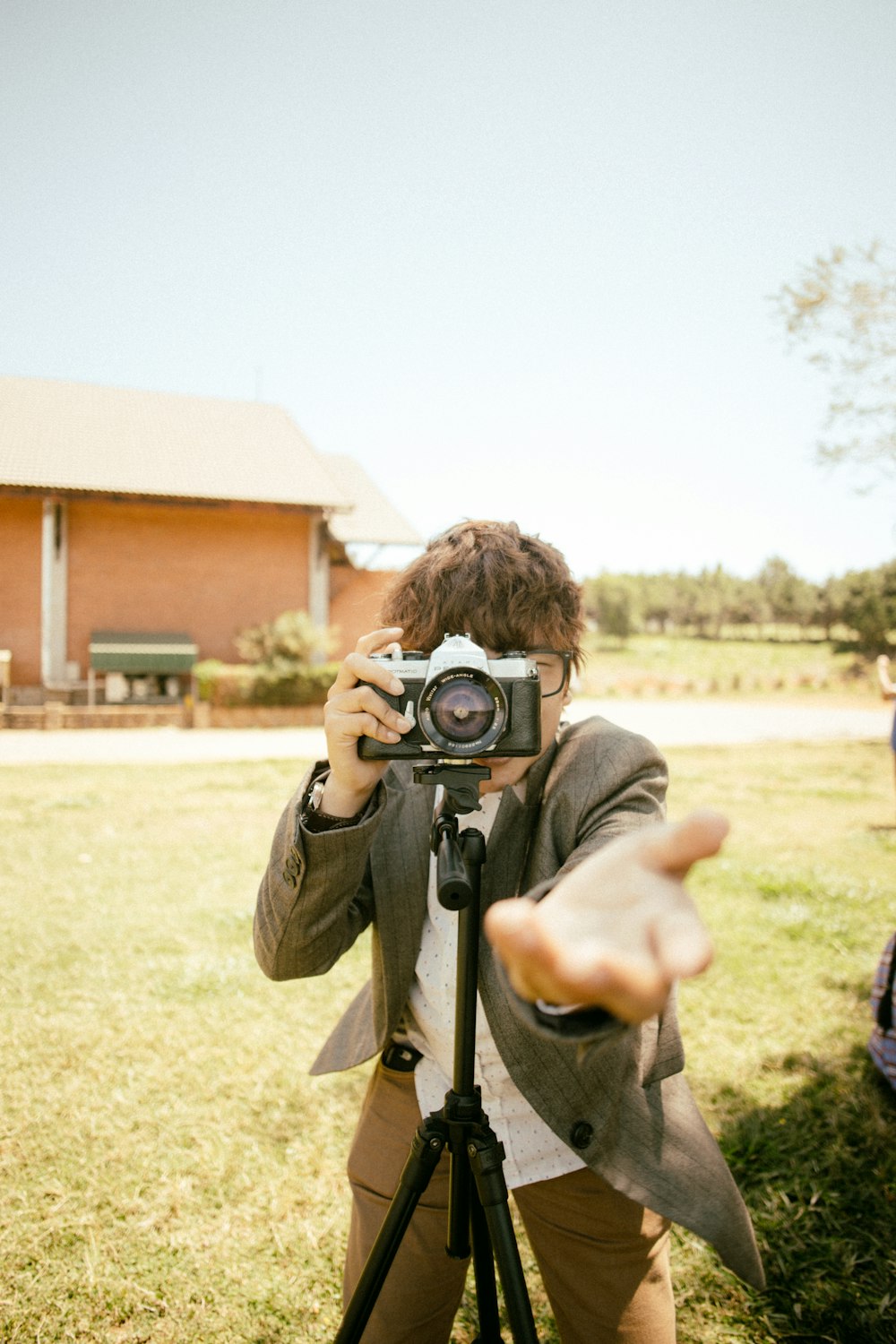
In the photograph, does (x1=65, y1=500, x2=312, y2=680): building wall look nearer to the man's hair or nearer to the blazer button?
the man's hair

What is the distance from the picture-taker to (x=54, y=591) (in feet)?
53.7

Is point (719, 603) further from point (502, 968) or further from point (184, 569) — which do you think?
point (502, 968)

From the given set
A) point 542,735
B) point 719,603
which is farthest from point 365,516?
point 719,603

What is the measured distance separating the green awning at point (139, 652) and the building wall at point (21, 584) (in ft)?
3.89

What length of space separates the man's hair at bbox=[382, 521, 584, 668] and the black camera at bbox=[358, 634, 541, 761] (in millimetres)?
197

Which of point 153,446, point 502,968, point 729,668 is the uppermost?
point 153,446

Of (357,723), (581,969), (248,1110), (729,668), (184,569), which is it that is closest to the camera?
(581,969)

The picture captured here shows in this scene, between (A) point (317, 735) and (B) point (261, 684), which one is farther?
(B) point (261, 684)

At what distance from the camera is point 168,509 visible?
57.0 feet

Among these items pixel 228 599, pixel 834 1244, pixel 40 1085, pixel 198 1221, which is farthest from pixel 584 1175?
pixel 228 599

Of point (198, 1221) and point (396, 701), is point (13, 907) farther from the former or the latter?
point (396, 701)

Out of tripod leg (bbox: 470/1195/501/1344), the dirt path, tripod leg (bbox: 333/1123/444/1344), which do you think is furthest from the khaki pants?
the dirt path

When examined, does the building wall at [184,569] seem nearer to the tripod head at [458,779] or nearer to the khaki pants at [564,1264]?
the khaki pants at [564,1264]

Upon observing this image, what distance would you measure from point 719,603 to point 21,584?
46.8 meters
